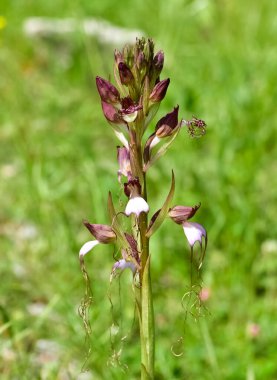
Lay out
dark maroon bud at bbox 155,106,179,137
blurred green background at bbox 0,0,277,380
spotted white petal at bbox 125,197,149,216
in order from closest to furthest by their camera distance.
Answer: spotted white petal at bbox 125,197,149,216, dark maroon bud at bbox 155,106,179,137, blurred green background at bbox 0,0,277,380

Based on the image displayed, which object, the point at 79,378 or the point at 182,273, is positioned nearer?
the point at 79,378

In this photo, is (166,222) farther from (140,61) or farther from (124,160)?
(140,61)

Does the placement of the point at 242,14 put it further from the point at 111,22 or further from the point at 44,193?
the point at 44,193

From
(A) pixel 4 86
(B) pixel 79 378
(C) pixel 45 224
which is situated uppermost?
(A) pixel 4 86

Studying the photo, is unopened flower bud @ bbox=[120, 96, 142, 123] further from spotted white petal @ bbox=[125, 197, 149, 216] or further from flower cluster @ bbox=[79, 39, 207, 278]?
spotted white petal @ bbox=[125, 197, 149, 216]

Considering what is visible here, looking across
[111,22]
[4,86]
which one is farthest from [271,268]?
[111,22]

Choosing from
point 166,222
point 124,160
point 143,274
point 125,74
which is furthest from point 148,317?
point 166,222

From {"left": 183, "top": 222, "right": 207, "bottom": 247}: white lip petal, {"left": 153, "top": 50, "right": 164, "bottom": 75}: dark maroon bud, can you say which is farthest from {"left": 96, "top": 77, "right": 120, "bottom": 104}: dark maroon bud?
{"left": 183, "top": 222, "right": 207, "bottom": 247}: white lip petal
